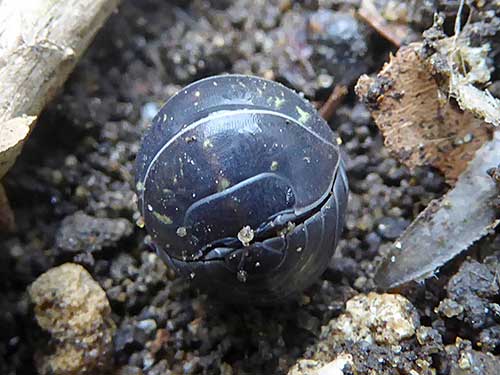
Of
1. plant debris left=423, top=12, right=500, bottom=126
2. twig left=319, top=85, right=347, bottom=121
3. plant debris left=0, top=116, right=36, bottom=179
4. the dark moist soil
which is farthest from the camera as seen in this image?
twig left=319, top=85, right=347, bottom=121

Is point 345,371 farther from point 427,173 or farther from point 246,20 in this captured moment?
point 246,20

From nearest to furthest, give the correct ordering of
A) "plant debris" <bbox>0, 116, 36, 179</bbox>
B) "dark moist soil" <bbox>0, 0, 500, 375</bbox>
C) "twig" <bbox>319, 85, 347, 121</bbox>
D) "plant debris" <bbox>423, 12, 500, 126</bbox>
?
1. "plant debris" <bbox>0, 116, 36, 179</bbox>
2. "plant debris" <bbox>423, 12, 500, 126</bbox>
3. "dark moist soil" <bbox>0, 0, 500, 375</bbox>
4. "twig" <bbox>319, 85, 347, 121</bbox>

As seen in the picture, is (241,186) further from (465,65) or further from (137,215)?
(465,65)

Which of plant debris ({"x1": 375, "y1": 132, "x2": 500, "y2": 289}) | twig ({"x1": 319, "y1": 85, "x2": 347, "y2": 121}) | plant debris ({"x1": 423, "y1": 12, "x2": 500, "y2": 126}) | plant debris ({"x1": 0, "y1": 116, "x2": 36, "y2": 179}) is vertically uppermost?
plant debris ({"x1": 0, "y1": 116, "x2": 36, "y2": 179})

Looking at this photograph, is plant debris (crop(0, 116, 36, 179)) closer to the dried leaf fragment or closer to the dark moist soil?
the dark moist soil

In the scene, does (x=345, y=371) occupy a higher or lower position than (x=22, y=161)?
lower

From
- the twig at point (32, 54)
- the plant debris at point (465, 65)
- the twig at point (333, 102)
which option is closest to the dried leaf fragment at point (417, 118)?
the plant debris at point (465, 65)

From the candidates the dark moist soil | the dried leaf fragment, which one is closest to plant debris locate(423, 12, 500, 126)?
the dried leaf fragment

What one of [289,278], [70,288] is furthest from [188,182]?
[70,288]
